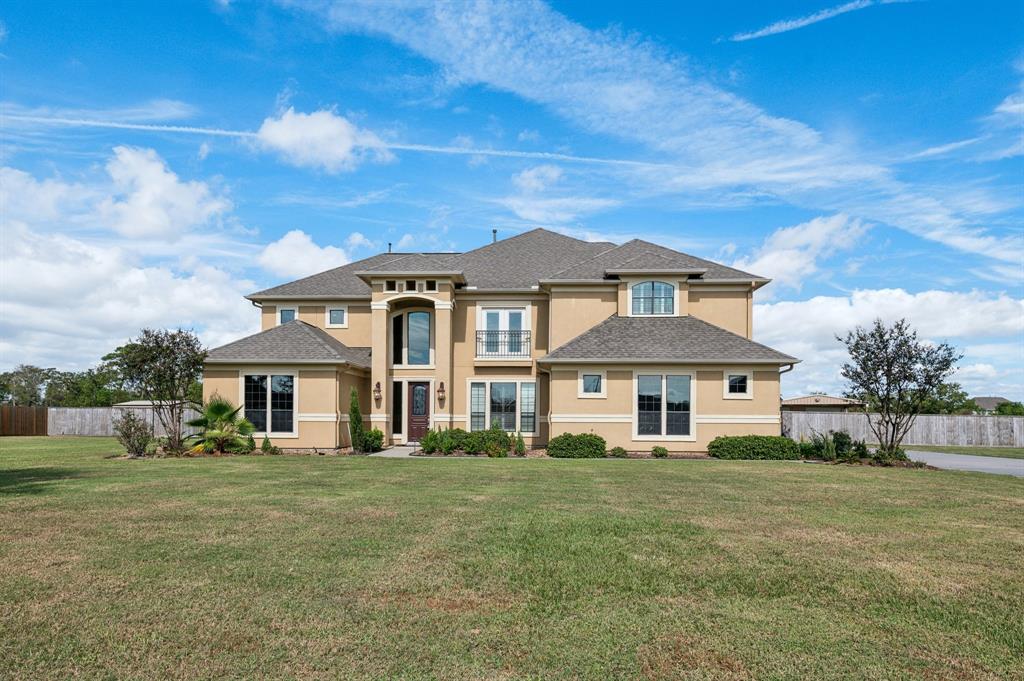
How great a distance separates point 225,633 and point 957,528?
9.97 meters

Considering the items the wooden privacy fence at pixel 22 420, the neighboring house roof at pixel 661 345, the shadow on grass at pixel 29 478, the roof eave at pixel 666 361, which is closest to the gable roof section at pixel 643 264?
the neighboring house roof at pixel 661 345

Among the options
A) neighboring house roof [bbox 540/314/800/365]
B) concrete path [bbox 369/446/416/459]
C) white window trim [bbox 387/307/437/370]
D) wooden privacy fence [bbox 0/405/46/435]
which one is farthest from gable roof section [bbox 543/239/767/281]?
wooden privacy fence [bbox 0/405/46/435]

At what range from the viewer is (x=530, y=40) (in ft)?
51.6

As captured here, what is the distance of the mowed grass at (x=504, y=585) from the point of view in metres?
4.92

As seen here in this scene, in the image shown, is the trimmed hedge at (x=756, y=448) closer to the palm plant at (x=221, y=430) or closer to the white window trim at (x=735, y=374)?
the white window trim at (x=735, y=374)

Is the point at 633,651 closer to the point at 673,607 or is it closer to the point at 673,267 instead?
the point at 673,607

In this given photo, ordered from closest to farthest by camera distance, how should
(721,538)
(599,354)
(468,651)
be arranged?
(468,651) < (721,538) < (599,354)

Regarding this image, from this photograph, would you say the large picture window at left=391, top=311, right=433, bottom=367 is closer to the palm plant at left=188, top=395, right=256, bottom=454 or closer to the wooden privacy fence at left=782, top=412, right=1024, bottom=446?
the palm plant at left=188, top=395, right=256, bottom=454

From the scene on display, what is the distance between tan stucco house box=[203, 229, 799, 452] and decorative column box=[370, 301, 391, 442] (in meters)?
0.05

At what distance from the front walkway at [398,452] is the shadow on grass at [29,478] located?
28.9ft

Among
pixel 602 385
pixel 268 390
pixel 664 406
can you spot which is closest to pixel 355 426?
pixel 268 390

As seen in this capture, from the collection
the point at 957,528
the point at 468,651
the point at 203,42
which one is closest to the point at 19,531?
the point at 468,651

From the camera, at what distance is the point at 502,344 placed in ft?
88.4

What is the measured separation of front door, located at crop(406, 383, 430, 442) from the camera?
88.4 feet
